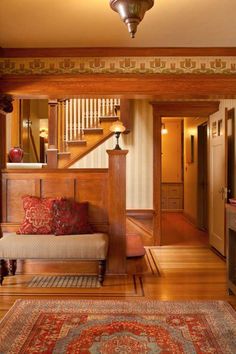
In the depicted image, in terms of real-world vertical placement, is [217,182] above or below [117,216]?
above

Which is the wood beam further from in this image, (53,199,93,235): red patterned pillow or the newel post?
(53,199,93,235): red patterned pillow

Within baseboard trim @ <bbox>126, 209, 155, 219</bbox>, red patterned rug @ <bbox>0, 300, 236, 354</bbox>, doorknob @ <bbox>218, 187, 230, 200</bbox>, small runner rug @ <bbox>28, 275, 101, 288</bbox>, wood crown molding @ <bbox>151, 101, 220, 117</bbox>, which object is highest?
wood crown molding @ <bbox>151, 101, 220, 117</bbox>

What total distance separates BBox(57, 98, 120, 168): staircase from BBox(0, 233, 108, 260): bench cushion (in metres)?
2.53

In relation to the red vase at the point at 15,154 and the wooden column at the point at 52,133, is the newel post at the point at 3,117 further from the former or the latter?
the wooden column at the point at 52,133

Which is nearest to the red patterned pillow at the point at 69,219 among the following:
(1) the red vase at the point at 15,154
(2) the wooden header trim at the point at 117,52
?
(1) the red vase at the point at 15,154

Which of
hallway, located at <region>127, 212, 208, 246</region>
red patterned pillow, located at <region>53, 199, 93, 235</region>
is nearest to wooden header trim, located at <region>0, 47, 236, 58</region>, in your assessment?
red patterned pillow, located at <region>53, 199, 93, 235</region>

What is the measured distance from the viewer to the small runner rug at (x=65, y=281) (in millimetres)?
3938

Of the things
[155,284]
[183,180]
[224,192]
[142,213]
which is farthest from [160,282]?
[183,180]

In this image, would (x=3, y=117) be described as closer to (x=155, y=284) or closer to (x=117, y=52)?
(x=117, y=52)

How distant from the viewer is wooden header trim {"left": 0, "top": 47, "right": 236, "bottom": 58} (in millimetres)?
3973

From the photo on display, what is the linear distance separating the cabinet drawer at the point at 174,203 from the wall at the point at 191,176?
2.39ft

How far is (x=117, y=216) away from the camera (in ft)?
14.2

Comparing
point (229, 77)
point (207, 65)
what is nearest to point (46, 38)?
point (207, 65)

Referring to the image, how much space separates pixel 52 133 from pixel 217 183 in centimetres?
277
